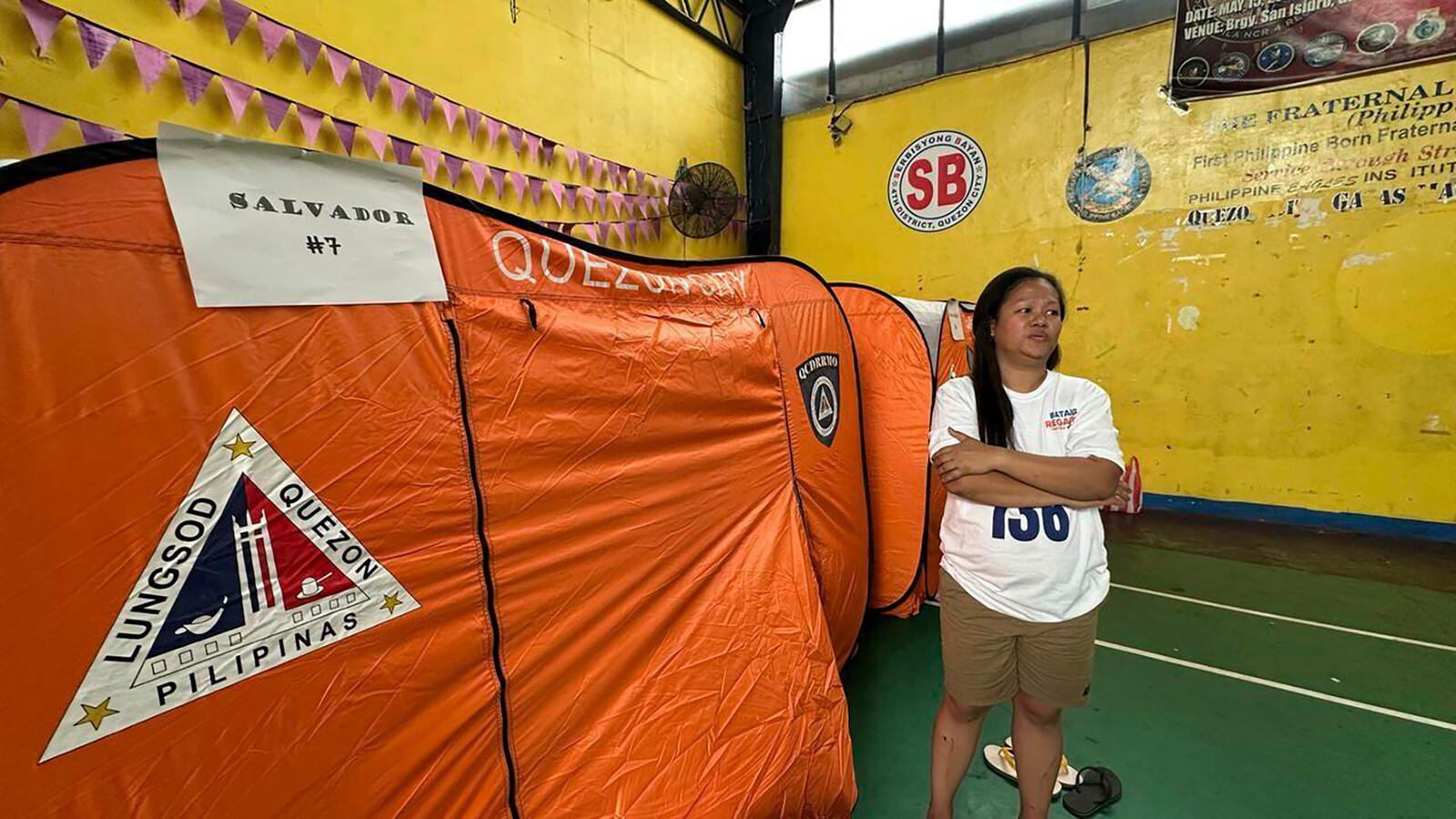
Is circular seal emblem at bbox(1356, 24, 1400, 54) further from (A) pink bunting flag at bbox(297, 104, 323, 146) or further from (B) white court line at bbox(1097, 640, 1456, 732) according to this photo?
(A) pink bunting flag at bbox(297, 104, 323, 146)

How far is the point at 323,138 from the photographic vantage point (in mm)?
2520

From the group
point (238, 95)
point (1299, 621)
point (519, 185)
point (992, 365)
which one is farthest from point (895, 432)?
point (238, 95)

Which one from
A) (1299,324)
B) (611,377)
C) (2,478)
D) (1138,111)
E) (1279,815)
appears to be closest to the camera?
(2,478)

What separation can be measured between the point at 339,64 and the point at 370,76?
14 cm

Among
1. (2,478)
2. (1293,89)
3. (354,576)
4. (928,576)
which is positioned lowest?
(928,576)

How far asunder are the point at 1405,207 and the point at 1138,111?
1.48 metres

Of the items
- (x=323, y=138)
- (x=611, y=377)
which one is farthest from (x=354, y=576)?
(x=323, y=138)

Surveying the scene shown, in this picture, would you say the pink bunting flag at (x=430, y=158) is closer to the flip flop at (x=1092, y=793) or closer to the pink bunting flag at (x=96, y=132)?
the pink bunting flag at (x=96, y=132)

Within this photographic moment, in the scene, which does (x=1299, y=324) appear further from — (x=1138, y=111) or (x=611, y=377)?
(x=611, y=377)

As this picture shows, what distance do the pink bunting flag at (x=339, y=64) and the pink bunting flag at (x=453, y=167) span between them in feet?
1.71

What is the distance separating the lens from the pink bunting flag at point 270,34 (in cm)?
230

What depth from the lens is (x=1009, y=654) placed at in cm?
121

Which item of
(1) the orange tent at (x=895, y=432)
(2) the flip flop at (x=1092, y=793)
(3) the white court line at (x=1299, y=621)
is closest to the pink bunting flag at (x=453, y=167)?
A: (1) the orange tent at (x=895, y=432)

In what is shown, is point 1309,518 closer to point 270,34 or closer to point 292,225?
point 292,225
